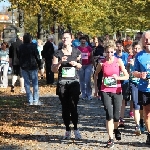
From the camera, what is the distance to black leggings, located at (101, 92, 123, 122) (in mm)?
8492

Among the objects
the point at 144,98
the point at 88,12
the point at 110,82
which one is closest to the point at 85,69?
the point at 110,82

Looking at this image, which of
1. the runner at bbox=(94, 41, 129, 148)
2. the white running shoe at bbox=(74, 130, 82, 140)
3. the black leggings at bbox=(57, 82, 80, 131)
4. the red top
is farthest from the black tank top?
the red top

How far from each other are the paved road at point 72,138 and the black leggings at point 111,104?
1.71ft

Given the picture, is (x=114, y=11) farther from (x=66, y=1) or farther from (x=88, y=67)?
(x=88, y=67)

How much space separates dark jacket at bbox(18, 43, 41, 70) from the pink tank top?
5446mm

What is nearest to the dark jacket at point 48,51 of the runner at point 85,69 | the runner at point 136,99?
the runner at point 85,69

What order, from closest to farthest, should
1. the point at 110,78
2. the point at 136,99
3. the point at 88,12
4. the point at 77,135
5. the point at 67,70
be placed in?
the point at 110,78
the point at 67,70
the point at 77,135
the point at 136,99
the point at 88,12

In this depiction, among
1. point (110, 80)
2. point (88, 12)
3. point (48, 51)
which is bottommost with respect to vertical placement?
point (110, 80)

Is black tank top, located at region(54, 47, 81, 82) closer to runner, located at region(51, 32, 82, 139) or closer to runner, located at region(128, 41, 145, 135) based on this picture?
runner, located at region(51, 32, 82, 139)

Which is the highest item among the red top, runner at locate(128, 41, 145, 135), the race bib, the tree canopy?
the tree canopy

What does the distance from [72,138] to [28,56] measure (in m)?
4.94

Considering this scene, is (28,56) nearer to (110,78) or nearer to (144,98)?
(110,78)

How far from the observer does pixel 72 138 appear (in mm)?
9352

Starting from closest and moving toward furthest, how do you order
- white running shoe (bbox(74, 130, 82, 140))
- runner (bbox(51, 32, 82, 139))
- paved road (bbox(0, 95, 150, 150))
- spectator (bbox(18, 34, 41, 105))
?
1. paved road (bbox(0, 95, 150, 150))
2. runner (bbox(51, 32, 82, 139))
3. white running shoe (bbox(74, 130, 82, 140))
4. spectator (bbox(18, 34, 41, 105))
